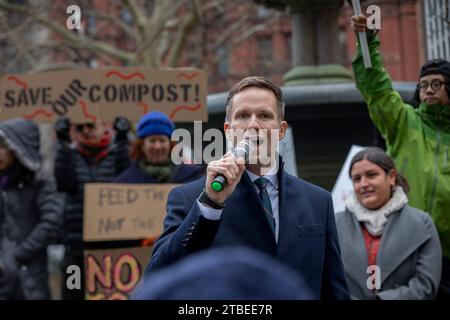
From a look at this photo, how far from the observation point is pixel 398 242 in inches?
157

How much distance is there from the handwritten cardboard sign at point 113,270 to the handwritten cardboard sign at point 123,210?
0.52 ft

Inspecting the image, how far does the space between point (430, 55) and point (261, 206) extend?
5066 millimetres

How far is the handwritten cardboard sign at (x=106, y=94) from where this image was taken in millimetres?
6473

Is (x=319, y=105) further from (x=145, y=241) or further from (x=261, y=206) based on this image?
(x=261, y=206)

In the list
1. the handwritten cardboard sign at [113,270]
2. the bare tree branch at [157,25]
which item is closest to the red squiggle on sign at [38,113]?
the handwritten cardboard sign at [113,270]

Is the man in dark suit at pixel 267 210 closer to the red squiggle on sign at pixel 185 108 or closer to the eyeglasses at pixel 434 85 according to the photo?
the eyeglasses at pixel 434 85

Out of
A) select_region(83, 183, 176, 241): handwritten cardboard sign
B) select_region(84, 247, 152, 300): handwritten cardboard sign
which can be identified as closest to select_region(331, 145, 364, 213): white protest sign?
select_region(83, 183, 176, 241): handwritten cardboard sign

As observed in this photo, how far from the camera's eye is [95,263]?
5.91 m

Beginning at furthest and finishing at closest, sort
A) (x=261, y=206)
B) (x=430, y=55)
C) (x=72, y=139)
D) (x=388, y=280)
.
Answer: (x=430, y=55) < (x=72, y=139) < (x=388, y=280) < (x=261, y=206)

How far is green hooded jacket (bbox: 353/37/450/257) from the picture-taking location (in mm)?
4336

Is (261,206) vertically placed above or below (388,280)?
above

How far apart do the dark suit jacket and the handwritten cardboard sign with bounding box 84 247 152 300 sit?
10.9 ft

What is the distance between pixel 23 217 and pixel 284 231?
12.9ft

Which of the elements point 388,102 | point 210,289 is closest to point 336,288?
point 210,289
